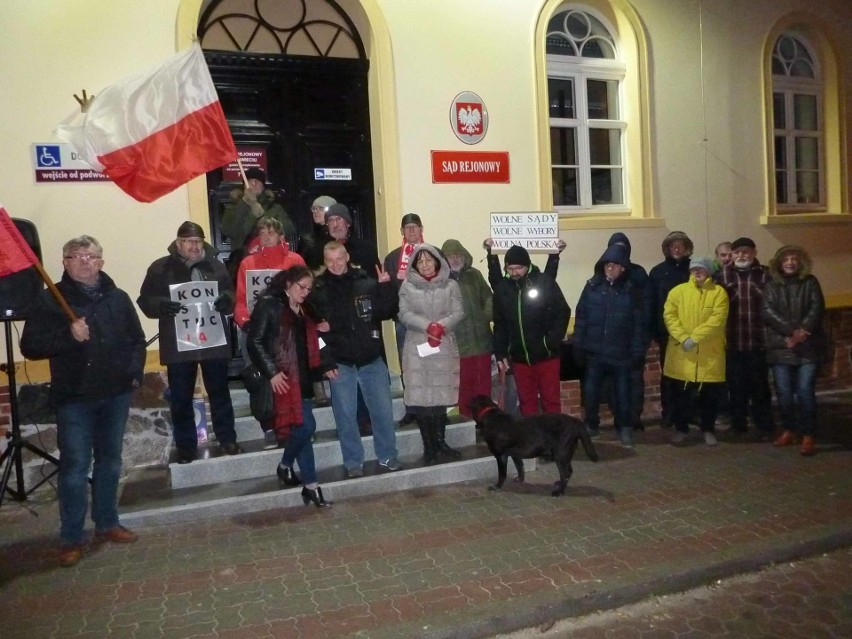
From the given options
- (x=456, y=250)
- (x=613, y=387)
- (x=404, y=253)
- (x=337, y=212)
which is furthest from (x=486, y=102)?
(x=613, y=387)

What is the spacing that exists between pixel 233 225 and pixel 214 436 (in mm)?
1967

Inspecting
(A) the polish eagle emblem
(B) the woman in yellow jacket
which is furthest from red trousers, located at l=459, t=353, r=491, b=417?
(A) the polish eagle emblem

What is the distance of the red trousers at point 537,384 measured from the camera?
6.81 m

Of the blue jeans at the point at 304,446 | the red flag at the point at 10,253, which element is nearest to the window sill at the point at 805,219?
the blue jeans at the point at 304,446

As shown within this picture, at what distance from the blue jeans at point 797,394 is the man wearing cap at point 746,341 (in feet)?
1.08

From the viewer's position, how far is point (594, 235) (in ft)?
28.2

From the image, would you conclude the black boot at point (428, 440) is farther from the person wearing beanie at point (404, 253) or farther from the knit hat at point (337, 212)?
the knit hat at point (337, 212)

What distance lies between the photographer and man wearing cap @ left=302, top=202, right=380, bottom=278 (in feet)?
21.5

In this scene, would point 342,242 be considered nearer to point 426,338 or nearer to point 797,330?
point 426,338

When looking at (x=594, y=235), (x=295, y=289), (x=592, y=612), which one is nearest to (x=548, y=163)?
(x=594, y=235)

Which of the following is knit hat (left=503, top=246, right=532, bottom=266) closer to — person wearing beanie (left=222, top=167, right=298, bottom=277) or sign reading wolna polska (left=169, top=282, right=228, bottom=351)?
person wearing beanie (left=222, top=167, right=298, bottom=277)

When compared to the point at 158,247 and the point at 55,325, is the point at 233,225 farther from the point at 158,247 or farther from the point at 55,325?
the point at 55,325

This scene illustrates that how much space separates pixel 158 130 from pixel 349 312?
2.15 metres

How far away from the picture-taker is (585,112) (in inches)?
352
